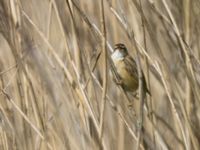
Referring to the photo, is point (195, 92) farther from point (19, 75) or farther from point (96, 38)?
point (19, 75)

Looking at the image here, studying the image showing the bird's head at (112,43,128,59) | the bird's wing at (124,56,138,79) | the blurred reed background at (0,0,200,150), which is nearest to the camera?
the blurred reed background at (0,0,200,150)

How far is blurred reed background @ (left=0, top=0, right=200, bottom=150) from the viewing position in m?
1.41

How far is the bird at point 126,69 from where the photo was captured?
185 cm

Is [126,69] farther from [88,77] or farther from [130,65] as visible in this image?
[88,77]

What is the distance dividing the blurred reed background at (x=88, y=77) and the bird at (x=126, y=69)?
0.04 meters

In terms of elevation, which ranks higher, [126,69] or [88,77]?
[126,69]

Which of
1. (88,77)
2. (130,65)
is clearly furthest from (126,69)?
(88,77)

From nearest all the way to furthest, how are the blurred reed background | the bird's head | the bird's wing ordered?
the blurred reed background, the bird's head, the bird's wing

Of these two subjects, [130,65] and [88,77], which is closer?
[88,77]

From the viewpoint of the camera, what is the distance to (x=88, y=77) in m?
1.56

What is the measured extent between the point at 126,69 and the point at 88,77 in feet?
1.43

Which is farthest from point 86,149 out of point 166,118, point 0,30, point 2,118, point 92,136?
point 166,118

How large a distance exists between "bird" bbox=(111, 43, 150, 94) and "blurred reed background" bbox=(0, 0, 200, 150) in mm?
43

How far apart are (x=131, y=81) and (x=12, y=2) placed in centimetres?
59
